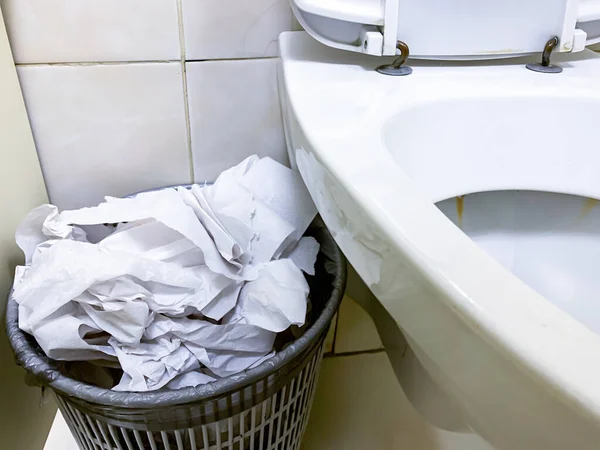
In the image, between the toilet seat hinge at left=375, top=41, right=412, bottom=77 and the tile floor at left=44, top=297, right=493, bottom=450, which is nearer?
the toilet seat hinge at left=375, top=41, right=412, bottom=77

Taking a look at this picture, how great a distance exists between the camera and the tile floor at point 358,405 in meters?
0.75

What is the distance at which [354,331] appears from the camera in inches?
35.1

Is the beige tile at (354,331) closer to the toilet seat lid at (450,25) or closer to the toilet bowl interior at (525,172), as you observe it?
the toilet bowl interior at (525,172)

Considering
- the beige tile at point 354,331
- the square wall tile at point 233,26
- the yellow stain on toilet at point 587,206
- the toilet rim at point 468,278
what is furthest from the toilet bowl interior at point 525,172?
the beige tile at point 354,331

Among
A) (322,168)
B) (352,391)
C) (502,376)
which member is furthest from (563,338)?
(352,391)

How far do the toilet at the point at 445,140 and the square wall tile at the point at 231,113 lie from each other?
0.08m

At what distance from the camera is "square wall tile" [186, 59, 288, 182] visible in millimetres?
647

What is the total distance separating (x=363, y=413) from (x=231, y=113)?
508 mm

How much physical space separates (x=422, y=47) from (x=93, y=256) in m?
0.39

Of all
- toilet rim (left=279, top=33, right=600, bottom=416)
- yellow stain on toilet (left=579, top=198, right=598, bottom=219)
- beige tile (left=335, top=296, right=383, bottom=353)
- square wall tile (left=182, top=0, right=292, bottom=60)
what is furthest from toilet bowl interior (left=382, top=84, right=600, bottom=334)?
beige tile (left=335, top=296, right=383, bottom=353)

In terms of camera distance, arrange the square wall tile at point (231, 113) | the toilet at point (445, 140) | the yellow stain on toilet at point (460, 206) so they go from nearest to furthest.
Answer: the toilet at point (445, 140) → the yellow stain on toilet at point (460, 206) → the square wall tile at point (231, 113)

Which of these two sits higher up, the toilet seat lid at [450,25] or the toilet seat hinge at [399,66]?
the toilet seat lid at [450,25]

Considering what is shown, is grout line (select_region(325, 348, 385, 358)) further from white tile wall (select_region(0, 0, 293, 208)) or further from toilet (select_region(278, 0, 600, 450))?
white tile wall (select_region(0, 0, 293, 208))

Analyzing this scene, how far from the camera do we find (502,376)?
8.2 inches
